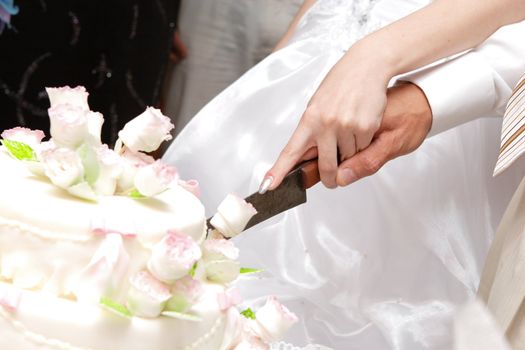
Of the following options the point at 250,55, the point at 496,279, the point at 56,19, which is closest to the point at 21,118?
the point at 56,19

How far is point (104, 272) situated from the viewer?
2.28 feet

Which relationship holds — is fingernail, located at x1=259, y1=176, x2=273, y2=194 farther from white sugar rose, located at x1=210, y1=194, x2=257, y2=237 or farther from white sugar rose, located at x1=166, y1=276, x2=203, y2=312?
white sugar rose, located at x1=166, y1=276, x2=203, y2=312

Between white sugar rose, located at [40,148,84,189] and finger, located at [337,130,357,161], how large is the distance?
0.45 metres

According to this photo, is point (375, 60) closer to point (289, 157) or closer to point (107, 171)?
point (289, 157)

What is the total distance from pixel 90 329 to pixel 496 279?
1.85ft

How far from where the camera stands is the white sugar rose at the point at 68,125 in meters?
0.72

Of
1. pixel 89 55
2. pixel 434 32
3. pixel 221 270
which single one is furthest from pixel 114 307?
pixel 89 55

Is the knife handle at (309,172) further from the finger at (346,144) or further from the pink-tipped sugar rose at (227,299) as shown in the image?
the pink-tipped sugar rose at (227,299)

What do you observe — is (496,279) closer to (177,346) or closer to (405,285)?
(405,285)

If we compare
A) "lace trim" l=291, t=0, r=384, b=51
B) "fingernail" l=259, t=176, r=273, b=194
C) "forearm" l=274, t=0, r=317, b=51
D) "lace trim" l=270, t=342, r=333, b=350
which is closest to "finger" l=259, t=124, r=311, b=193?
"fingernail" l=259, t=176, r=273, b=194

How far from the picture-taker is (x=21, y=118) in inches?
92.3

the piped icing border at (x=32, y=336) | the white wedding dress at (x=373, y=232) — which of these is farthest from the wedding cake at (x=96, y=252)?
the white wedding dress at (x=373, y=232)

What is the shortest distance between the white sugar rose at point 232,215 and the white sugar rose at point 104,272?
0.14 m

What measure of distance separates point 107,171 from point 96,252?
0.25 feet
